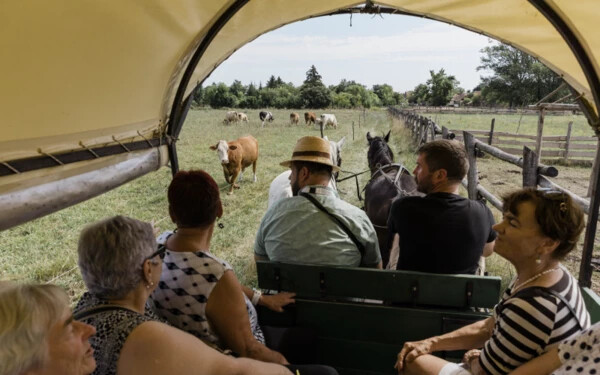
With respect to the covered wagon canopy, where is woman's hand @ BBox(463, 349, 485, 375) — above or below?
below

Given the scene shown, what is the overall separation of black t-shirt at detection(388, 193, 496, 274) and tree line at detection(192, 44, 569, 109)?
52.1 meters

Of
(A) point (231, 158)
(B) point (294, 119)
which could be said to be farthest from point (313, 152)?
(B) point (294, 119)

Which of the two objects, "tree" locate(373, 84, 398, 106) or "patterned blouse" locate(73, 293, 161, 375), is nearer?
"patterned blouse" locate(73, 293, 161, 375)

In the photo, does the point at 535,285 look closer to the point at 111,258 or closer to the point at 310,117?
the point at 111,258

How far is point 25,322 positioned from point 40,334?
0.06m

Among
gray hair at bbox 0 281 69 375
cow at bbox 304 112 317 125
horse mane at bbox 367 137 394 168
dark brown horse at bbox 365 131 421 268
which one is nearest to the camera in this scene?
gray hair at bbox 0 281 69 375

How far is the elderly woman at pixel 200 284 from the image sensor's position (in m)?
1.82

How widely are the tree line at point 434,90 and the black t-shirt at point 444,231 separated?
5207cm

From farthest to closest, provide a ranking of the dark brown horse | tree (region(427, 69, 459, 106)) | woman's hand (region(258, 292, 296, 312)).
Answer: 1. tree (region(427, 69, 459, 106))
2. the dark brown horse
3. woman's hand (region(258, 292, 296, 312))

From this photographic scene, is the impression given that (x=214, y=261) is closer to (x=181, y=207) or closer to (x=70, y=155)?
(x=181, y=207)

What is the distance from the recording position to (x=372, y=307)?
91.3 inches

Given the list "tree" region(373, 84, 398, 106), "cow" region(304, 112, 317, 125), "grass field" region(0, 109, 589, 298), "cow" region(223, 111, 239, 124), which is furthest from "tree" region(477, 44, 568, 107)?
"grass field" region(0, 109, 589, 298)

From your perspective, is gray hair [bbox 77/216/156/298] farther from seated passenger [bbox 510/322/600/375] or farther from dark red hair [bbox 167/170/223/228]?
seated passenger [bbox 510/322/600/375]

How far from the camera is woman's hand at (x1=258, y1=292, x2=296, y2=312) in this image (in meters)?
2.37
